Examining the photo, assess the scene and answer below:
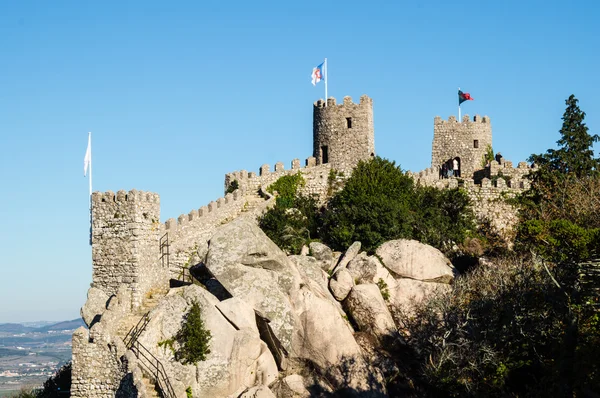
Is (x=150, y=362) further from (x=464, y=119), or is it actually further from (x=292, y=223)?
(x=464, y=119)

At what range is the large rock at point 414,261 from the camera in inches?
1495

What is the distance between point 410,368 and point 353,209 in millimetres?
10449

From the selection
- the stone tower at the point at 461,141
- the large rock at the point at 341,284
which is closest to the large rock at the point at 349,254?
the large rock at the point at 341,284

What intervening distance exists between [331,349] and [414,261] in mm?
7633

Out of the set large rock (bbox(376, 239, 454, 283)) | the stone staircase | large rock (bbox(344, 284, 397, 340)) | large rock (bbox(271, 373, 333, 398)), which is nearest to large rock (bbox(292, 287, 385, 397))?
large rock (bbox(271, 373, 333, 398))

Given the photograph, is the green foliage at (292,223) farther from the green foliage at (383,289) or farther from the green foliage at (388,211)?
the green foliage at (383,289)

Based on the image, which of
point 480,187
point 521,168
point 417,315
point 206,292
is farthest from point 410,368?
point 521,168

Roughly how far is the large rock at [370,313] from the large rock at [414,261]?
144 inches

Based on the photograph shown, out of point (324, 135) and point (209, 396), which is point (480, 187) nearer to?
point (324, 135)

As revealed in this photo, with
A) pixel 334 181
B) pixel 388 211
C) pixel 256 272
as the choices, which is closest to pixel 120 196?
pixel 256 272

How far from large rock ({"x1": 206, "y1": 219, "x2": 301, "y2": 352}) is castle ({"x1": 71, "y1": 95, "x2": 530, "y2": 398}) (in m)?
1.43

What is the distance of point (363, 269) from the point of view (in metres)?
36.5

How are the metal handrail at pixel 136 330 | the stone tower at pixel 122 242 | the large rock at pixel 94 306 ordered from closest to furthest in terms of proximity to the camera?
the metal handrail at pixel 136 330 < the large rock at pixel 94 306 < the stone tower at pixel 122 242

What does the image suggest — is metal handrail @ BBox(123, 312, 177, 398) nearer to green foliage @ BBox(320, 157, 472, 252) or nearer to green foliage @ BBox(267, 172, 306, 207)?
green foliage @ BBox(320, 157, 472, 252)
